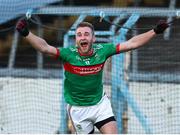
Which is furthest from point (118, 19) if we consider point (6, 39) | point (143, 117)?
point (6, 39)

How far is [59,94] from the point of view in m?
10.9

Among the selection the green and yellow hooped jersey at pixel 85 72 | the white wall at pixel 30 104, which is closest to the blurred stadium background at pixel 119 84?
the white wall at pixel 30 104

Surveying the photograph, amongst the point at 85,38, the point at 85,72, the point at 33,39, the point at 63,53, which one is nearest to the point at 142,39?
the point at 85,38

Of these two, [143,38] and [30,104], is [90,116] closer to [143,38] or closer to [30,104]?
[143,38]

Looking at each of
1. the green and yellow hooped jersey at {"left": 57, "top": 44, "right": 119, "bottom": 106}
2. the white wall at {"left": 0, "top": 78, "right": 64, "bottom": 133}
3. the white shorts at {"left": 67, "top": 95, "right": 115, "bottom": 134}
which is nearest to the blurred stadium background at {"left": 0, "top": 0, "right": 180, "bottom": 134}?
the white wall at {"left": 0, "top": 78, "right": 64, "bottom": 133}

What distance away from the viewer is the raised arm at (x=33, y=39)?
7020mm

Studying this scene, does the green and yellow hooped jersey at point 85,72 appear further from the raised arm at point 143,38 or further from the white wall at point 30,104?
the white wall at point 30,104

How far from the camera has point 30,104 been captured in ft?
36.3

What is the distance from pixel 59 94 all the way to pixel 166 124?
181cm

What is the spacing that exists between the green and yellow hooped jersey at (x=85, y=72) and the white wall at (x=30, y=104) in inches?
134

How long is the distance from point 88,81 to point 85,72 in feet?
0.38

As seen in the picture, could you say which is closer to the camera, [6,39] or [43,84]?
[43,84]

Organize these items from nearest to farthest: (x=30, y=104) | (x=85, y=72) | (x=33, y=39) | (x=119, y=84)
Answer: (x=33, y=39) → (x=85, y=72) → (x=119, y=84) → (x=30, y=104)

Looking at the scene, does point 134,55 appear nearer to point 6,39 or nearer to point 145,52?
point 145,52
